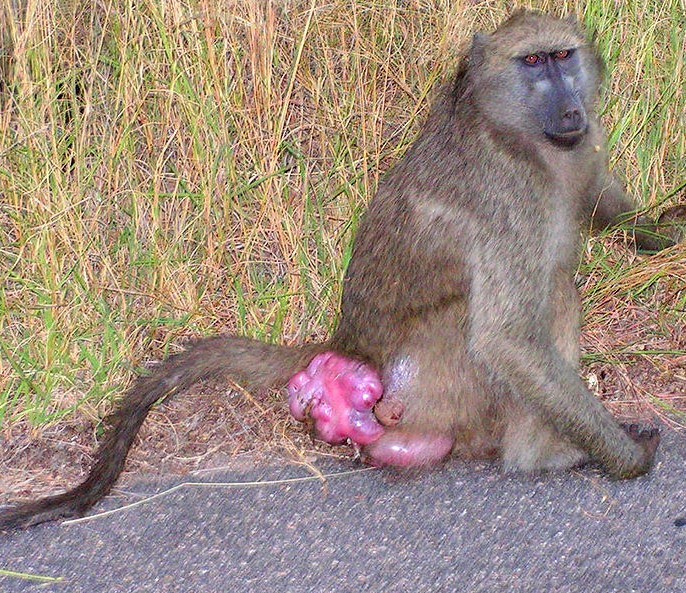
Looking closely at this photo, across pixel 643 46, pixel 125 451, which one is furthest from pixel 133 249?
pixel 643 46

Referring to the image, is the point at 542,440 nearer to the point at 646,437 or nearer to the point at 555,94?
the point at 646,437

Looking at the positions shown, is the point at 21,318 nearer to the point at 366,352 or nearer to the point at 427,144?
the point at 366,352

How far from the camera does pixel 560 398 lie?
10.4ft

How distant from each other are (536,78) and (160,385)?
4.69 ft

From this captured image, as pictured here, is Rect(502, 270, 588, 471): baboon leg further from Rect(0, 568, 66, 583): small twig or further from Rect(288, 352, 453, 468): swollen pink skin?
Rect(0, 568, 66, 583): small twig

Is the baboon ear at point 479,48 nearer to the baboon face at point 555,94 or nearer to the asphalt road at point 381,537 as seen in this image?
the baboon face at point 555,94

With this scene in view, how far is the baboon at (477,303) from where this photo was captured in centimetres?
310

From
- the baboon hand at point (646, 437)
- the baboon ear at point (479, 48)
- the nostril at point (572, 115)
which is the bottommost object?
the baboon hand at point (646, 437)

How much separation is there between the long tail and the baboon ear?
1011mm

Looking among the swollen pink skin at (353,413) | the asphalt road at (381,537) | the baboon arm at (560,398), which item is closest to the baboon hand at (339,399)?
the swollen pink skin at (353,413)

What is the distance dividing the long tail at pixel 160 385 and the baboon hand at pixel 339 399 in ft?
0.43

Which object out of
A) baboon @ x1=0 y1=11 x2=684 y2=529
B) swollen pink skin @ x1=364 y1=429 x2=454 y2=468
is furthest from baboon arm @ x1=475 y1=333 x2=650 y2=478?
swollen pink skin @ x1=364 y1=429 x2=454 y2=468

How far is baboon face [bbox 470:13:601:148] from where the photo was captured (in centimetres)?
303

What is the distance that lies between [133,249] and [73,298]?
0.89 ft
